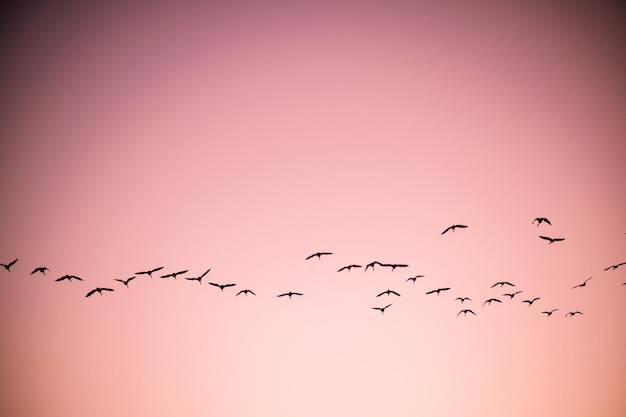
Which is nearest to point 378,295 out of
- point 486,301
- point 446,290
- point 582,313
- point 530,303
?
point 446,290

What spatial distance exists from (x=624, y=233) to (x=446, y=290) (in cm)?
971

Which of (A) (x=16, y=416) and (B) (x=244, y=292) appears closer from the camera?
(B) (x=244, y=292)

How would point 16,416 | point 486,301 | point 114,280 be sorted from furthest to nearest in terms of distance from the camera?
point 16,416
point 486,301
point 114,280

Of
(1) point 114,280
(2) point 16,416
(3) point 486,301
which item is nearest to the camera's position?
(1) point 114,280

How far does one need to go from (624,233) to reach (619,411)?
34.3 ft

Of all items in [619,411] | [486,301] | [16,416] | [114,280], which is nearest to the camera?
[114,280]

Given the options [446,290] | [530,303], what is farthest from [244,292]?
[530,303]

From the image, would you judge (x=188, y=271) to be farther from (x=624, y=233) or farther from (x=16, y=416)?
(x=624, y=233)

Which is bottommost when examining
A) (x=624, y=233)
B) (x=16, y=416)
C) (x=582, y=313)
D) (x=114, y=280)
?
(x=16, y=416)

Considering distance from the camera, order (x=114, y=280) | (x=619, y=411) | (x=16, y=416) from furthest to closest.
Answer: (x=619, y=411), (x=16, y=416), (x=114, y=280)

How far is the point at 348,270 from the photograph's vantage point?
16.5 metres

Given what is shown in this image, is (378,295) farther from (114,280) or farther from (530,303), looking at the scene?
(114,280)

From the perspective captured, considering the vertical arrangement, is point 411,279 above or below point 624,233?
below

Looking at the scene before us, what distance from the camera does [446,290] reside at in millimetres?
16266
